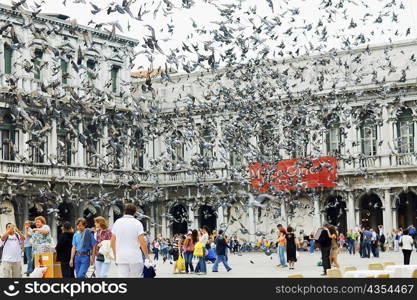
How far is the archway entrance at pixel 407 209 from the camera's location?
48.4 m

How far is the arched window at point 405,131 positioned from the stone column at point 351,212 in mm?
3413

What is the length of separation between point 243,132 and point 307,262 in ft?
16.8

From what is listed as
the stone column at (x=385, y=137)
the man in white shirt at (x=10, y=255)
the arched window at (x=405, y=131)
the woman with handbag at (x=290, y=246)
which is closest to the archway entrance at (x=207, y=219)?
the stone column at (x=385, y=137)

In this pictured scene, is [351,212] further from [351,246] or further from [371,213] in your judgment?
[351,246]

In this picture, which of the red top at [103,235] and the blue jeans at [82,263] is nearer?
the blue jeans at [82,263]

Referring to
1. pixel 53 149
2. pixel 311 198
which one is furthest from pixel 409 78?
pixel 53 149

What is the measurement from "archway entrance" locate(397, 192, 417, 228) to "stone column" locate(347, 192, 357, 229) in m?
2.29

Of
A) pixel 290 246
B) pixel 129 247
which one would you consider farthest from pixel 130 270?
pixel 290 246

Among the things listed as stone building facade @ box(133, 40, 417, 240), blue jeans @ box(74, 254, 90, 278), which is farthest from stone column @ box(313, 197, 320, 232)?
blue jeans @ box(74, 254, 90, 278)

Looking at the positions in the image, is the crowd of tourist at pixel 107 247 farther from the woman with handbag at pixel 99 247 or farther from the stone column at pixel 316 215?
the stone column at pixel 316 215

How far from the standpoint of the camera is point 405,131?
48.6 m

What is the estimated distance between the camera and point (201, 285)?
462 inches

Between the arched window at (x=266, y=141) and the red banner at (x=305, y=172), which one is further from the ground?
the arched window at (x=266, y=141)

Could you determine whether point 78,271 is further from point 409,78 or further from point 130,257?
point 409,78
